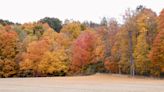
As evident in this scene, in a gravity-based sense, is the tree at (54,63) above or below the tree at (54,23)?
below

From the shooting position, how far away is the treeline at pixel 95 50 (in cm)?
6009

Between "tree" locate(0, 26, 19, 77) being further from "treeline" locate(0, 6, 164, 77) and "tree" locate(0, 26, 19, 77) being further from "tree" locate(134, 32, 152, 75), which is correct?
"tree" locate(134, 32, 152, 75)

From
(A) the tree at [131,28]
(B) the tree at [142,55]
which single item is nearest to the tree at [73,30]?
(A) the tree at [131,28]

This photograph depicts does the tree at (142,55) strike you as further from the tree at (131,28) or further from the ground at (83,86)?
the ground at (83,86)

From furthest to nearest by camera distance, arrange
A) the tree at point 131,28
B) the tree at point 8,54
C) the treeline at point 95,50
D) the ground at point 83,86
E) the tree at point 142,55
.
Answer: the tree at point 8,54 → the tree at point 131,28 → the treeline at point 95,50 → the tree at point 142,55 → the ground at point 83,86

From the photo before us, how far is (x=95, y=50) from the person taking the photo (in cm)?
6944

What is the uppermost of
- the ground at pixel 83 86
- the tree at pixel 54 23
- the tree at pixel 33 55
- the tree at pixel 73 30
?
the tree at pixel 54 23

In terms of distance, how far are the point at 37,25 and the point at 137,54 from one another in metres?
37.7

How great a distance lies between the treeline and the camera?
6009 cm

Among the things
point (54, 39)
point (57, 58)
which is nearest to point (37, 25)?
point (54, 39)

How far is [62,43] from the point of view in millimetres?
77188

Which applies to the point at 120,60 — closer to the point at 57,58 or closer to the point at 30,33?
the point at 57,58

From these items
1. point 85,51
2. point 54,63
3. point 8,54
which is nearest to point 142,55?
point 85,51

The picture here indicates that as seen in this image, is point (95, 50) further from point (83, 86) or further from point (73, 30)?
point (83, 86)
